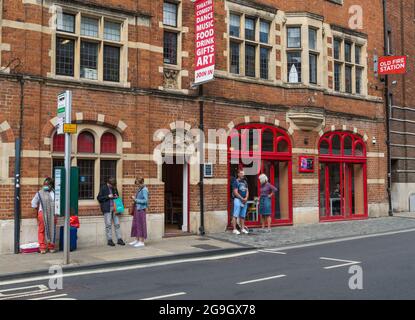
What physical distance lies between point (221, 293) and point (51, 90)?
25.7 ft

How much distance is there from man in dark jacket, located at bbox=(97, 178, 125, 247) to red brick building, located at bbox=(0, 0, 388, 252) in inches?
14.9

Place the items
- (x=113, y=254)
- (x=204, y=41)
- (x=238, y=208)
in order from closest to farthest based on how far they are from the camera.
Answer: (x=113, y=254) → (x=204, y=41) → (x=238, y=208)

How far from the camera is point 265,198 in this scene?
53.7ft

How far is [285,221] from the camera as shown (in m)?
18.4

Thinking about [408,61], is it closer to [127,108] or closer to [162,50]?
[162,50]

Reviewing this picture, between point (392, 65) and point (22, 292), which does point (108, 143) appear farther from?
point (392, 65)

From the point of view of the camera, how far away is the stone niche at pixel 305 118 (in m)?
18.3

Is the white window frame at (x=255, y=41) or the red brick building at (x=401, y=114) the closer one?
the white window frame at (x=255, y=41)

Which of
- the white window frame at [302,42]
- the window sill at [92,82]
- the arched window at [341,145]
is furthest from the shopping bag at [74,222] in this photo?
the arched window at [341,145]

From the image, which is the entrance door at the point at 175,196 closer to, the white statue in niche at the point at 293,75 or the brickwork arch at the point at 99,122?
the brickwork arch at the point at 99,122

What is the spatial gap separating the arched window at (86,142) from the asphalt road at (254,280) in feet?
14.5

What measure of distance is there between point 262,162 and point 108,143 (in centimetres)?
604

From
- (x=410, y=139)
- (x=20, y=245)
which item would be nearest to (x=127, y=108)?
(x=20, y=245)

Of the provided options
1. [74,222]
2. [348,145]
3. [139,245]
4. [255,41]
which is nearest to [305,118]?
[255,41]
